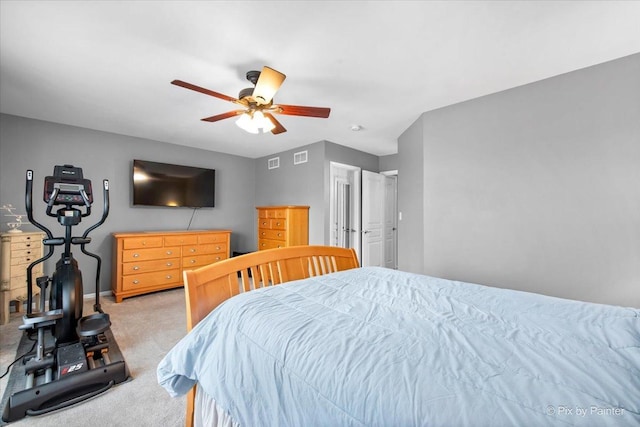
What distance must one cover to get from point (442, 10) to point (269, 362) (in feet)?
6.77

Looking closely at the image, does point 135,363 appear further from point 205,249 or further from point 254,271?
point 205,249

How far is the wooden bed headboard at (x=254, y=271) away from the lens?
4.28ft

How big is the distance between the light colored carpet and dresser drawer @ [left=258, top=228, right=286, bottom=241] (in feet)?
5.13

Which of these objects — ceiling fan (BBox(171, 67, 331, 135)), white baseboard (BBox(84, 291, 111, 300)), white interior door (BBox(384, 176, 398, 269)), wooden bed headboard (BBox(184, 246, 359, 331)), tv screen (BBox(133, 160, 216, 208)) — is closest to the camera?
wooden bed headboard (BBox(184, 246, 359, 331))

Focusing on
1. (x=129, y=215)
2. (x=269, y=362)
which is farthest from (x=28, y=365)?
(x=129, y=215)

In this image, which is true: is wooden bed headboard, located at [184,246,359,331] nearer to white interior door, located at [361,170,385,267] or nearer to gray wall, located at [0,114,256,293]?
white interior door, located at [361,170,385,267]

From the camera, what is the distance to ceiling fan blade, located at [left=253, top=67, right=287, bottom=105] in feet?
6.04

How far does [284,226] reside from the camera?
431 cm

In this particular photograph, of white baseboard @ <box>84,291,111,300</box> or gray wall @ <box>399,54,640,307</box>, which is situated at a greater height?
gray wall @ <box>399,54,640,307</box>

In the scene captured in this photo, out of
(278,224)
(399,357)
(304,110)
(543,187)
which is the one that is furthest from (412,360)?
(278,224)

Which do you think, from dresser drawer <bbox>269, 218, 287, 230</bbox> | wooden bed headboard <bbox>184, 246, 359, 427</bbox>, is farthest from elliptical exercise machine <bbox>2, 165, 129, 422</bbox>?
dresser drawer <bbox>269, 218, 287, 230</bbox>

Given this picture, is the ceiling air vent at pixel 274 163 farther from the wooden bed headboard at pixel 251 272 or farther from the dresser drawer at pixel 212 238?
the wooden bed headboard at pixel 251 272

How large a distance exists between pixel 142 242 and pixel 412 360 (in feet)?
13.2

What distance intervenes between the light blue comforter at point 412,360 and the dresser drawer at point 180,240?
3151 mm
